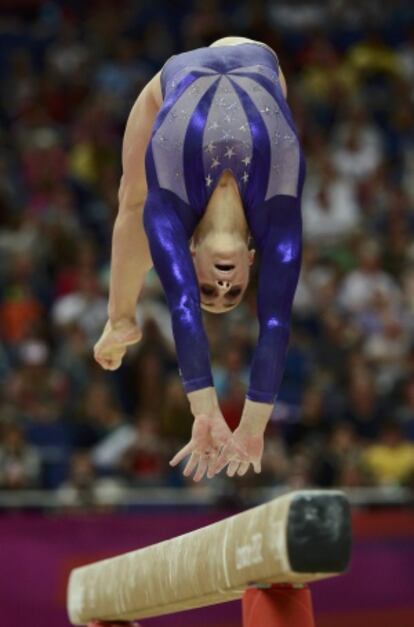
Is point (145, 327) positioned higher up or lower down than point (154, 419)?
higher up

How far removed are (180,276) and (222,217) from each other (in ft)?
0.80

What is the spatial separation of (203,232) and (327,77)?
898 centimetres

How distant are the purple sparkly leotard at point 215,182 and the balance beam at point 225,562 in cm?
51

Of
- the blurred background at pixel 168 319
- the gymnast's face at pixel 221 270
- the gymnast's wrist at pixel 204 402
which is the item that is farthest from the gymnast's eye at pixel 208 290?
the blurred background at pixel 168 319

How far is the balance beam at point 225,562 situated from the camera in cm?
354

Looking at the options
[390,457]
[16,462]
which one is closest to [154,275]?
[390,457]

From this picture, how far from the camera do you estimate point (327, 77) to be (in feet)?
43.3

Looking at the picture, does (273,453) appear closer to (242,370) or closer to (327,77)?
(242,370)

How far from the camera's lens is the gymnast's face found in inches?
173

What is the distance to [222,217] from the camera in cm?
446

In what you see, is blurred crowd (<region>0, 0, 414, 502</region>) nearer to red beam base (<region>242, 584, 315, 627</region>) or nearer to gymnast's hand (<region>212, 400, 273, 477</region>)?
gymnast's hand (<region>212, 400, 273, 477</region>)

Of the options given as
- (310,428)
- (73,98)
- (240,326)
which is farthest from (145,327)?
(73,98)

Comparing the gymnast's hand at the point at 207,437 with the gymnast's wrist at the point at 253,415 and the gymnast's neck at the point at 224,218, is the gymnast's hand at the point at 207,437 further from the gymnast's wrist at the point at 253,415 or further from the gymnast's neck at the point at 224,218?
the gymnast's neck at the point at 224,218

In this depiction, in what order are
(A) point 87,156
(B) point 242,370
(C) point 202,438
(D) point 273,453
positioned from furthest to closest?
(A) point 87,156 < (B) point 242,370 < (D) point 273,453 < (C) point 202,438
